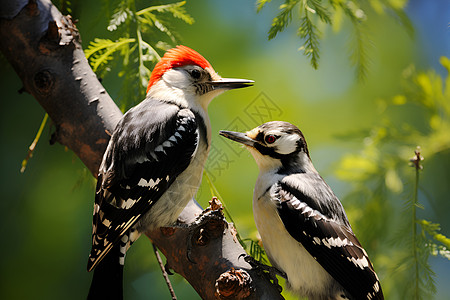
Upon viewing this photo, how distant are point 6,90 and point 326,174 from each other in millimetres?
1442

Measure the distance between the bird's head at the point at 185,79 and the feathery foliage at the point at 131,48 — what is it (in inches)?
3.8

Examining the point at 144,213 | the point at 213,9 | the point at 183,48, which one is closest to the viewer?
the point at 144,213

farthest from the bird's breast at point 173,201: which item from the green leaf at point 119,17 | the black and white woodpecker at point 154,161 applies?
the green leaf at point 119,17

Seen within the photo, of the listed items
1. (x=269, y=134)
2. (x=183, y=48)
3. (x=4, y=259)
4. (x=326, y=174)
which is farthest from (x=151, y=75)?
(x=4, y=259)

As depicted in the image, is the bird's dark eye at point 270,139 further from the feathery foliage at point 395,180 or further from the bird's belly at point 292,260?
the feathery foliage at point 395,180

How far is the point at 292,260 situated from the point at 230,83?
526mm

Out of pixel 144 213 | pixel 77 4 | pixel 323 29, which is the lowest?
pixel 144 213

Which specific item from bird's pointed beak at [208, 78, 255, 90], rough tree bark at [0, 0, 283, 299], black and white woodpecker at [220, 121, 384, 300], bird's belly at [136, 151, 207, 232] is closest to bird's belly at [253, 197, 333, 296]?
black and white woodpecker at [220, 121, 384, 300]

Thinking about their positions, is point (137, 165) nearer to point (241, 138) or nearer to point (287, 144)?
point (241, 138)

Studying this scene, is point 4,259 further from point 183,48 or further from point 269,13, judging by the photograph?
point 269,13

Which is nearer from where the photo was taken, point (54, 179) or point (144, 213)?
point (144, 213)

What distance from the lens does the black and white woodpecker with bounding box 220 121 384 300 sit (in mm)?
1198

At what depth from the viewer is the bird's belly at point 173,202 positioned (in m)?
1.24

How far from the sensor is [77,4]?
172 cm
